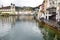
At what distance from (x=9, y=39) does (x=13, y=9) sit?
222 ft

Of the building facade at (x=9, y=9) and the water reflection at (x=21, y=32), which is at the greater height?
the building facade at (x=9, y=9)

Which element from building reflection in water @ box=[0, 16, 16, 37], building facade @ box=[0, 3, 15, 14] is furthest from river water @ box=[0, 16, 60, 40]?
building facade @ box=[0, 3, 15, 14]

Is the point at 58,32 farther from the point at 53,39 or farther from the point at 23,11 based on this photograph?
the point at 23,11

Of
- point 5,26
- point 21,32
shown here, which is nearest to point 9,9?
point 5,26

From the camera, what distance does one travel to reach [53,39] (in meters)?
13.5

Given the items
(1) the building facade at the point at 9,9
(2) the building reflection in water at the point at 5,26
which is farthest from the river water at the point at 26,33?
(1) the building facade at the point at 9,9

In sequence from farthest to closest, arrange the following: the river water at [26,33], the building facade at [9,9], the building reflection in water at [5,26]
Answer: the building facade at [9,9] → the building reflection in water at [5,26] → the river water at [26,33]

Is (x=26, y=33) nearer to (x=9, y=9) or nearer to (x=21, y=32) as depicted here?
(x=21, y=32)

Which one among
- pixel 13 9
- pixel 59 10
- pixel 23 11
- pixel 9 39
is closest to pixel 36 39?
pixel 9 39

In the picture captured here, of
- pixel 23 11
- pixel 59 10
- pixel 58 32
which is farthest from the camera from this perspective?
pixel 23 11

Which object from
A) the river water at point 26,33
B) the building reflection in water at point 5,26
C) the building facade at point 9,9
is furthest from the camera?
the building facade at point 9,9

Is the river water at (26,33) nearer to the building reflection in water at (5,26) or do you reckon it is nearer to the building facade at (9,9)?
the building reflection in water at (5,26)

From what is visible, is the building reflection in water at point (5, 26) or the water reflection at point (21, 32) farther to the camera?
the building reflection in water at point (5, 26)

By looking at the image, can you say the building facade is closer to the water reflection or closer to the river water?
the water reflection
